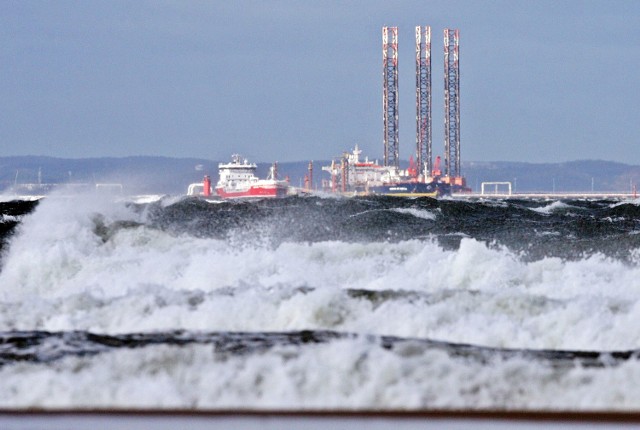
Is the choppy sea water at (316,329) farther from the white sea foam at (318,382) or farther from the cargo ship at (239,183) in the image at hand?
the cargo ship at (239,183)

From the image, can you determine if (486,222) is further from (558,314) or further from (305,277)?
(558,314)

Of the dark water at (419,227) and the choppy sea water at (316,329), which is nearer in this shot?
the choppy sea water at (316,329)

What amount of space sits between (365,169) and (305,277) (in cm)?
11010

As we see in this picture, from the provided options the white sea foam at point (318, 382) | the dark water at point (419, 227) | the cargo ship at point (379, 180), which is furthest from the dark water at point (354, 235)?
the cargo ship at point (379, 180)

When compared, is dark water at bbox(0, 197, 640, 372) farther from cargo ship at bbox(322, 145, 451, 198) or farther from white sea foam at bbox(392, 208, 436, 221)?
cargo ship at bbox(322, 145, 451, 198)

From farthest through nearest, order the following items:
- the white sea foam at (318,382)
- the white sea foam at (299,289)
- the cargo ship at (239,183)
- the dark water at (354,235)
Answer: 1. the cargo ship at (239,183)
2. the white sea foam at (299,289)
3. the dark water at (354,235)
4. the white sea foam at (318,382)

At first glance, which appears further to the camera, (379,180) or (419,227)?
(379,180)

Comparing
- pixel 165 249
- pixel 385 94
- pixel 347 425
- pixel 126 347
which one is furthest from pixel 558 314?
pixel 385 94

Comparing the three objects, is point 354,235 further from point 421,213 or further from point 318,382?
point 318,382

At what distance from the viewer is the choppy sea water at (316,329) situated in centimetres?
598

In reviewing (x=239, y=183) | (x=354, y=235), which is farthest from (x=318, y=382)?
(x=239, y=183)

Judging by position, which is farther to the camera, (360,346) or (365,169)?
(365,169)

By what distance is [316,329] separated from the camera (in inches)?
350

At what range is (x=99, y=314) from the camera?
956cm
